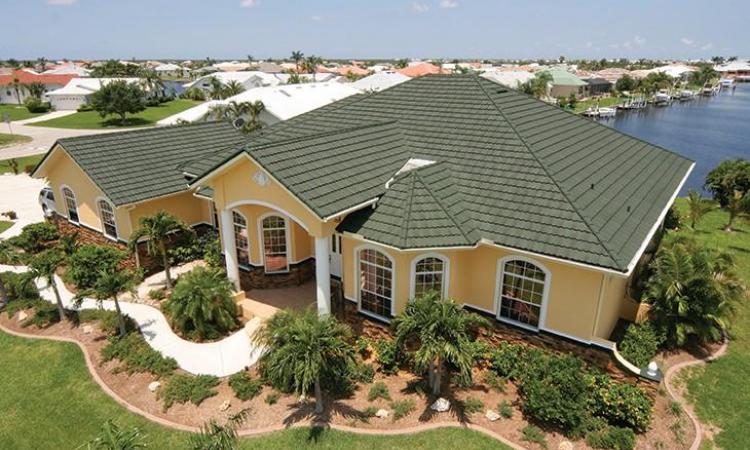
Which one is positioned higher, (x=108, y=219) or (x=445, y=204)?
(x=445, y=204)

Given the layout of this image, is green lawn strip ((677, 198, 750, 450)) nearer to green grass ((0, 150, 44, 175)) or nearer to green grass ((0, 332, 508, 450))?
green grass ((0, 332, 508, 450))

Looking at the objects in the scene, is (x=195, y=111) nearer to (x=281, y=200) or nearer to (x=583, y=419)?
(x=281, y=200)

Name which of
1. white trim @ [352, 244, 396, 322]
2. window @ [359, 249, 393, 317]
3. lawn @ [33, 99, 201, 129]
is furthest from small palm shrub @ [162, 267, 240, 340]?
lawn @ [33, 99, 201, 129]

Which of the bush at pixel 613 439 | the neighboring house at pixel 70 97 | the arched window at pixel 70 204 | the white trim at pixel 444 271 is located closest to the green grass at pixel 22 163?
the arched window at pixel 70 204

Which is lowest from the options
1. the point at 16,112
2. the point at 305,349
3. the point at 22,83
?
the point at 16,112

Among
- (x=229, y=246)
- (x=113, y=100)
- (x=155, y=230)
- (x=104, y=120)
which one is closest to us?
(x=229, y=246)

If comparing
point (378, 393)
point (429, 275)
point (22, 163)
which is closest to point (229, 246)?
point (429, 275)

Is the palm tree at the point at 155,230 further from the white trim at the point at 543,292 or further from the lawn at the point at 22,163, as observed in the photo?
the lawn at the point at 22,163

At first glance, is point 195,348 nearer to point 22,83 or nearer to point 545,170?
point 545,170
